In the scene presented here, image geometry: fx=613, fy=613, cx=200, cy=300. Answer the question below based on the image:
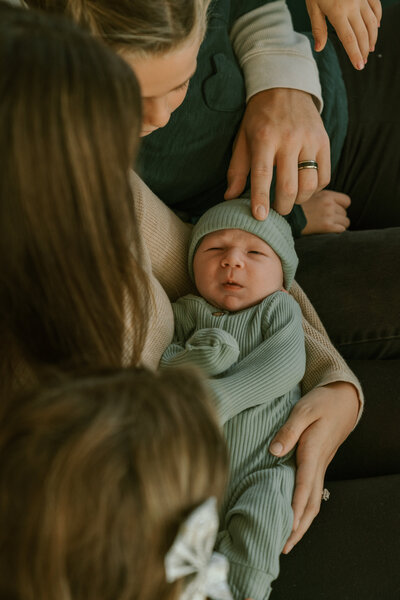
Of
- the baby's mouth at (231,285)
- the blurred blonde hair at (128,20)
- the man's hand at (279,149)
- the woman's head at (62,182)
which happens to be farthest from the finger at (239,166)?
the woman's head at (62,182)

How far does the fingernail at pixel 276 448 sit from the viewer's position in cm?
105

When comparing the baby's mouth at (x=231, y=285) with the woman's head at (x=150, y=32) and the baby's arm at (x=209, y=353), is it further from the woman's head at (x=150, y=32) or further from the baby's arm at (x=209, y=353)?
the woman's head at (x=150, y=32)

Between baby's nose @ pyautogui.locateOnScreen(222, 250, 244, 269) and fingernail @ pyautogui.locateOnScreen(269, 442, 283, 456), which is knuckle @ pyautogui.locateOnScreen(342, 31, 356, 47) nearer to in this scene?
baby's nose @ pyautogui.locateOnScreen(222, 250, 244, 269)

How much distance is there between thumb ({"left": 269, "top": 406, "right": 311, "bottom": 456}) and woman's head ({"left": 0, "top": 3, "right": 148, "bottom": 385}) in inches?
18.3

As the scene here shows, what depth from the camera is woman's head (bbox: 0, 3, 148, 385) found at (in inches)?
23.4

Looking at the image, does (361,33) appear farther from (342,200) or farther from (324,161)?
(342,200)

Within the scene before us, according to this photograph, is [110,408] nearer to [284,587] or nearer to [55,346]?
[55,346]

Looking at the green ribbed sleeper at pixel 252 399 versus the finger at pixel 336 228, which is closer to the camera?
the green ribbed sleeper at pixel 252 399

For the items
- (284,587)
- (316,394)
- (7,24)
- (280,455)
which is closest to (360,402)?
(316,394)

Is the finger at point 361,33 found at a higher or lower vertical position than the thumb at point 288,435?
higher

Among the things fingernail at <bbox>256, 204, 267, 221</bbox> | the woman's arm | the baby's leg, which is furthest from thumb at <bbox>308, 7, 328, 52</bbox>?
the baby's leg

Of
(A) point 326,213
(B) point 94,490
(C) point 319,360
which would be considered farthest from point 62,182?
(A) point 326,213

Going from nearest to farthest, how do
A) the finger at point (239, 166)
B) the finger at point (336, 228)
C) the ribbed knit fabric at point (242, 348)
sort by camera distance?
1. the ribbed knit fabric at point (242, 348)
2. the finger at point (239, 166)
3. the finger at point (336, 228)

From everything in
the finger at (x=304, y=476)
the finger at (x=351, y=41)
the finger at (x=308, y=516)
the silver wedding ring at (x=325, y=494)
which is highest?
the finger at (x=351, y=41)
